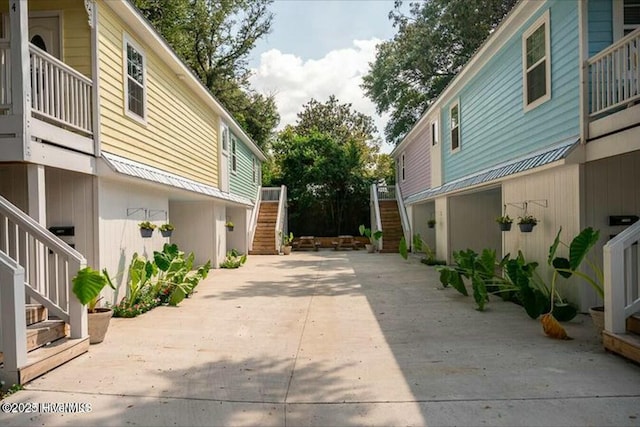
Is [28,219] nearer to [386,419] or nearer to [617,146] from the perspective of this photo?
[386,419]

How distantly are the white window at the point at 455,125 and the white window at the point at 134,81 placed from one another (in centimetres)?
827

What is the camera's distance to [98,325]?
5.22 m

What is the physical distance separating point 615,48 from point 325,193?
59.8 ft

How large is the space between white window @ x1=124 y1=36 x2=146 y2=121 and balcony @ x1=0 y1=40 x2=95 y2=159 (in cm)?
125

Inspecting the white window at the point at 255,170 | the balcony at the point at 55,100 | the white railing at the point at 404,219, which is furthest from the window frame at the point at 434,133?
the balcony at the point at 55,100

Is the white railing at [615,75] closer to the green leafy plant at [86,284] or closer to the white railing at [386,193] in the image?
the green leafy plant at [86,284]

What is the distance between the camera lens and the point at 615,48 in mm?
5301

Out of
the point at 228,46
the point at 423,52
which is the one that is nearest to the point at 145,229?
the point at 423,52

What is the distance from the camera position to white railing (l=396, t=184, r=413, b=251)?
1791 centimetres

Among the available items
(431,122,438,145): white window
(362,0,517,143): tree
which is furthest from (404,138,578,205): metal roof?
(362,0,517,143): tree

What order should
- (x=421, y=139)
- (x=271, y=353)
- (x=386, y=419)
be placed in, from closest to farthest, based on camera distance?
(x=386, y=419), (x=271, y=353), (x=421, y=139)

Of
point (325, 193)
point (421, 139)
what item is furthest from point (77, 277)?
point (325, 193)

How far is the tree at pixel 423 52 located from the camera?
2062 cm

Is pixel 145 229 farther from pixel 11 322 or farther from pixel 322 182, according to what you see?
pixel 322 182
